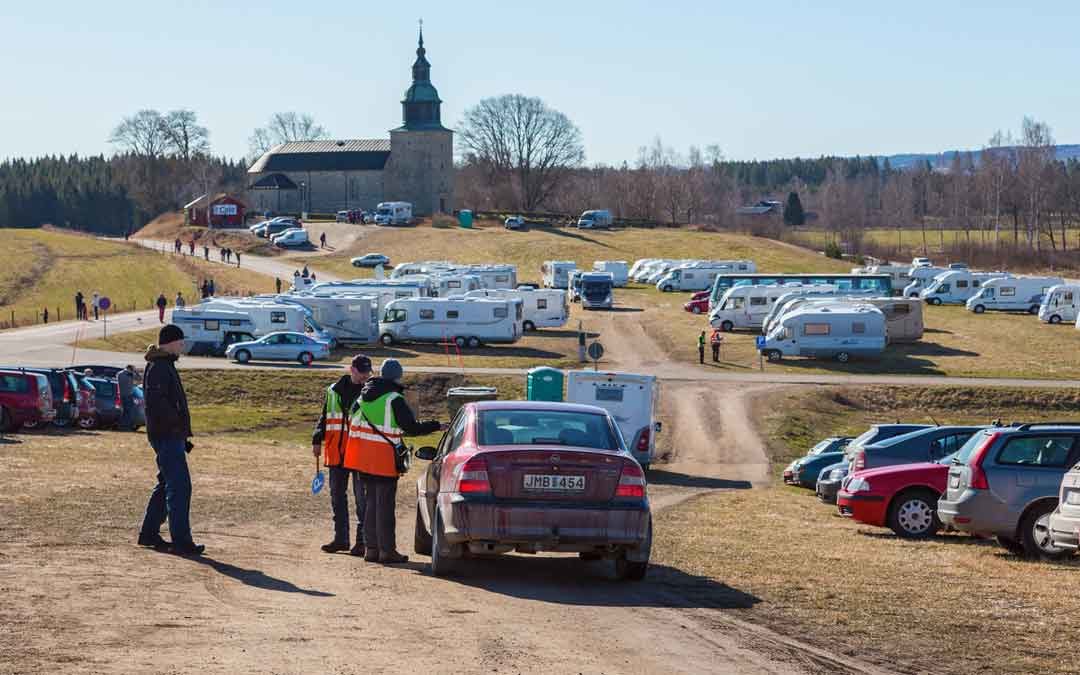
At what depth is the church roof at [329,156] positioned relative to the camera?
144 metres

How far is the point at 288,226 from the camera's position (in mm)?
125125

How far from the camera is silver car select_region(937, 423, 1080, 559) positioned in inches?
627

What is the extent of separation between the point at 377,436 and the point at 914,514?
8.14 meters

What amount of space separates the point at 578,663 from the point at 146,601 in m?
3.32

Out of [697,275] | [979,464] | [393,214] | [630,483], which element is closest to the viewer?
[630,483]

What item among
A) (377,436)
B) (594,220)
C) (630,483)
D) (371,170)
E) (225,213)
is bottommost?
(630,483)

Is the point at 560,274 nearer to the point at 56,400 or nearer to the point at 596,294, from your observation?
the point at 596,294

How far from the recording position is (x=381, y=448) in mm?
13664

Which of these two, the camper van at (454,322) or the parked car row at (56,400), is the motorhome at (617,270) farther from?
the parked car row at (56,400)

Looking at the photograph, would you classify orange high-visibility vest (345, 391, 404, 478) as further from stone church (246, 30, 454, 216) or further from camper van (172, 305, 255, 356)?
stone church (246, 30, 454, 216)

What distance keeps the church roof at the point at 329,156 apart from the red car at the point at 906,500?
126945 millimetres

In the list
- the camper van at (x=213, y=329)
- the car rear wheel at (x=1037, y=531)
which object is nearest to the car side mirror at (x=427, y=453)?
the car rear wheel at (x=1037, y=531)

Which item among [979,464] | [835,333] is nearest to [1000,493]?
[979,464]

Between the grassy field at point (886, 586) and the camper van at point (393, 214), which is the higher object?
the camper van at point (393, 214)
